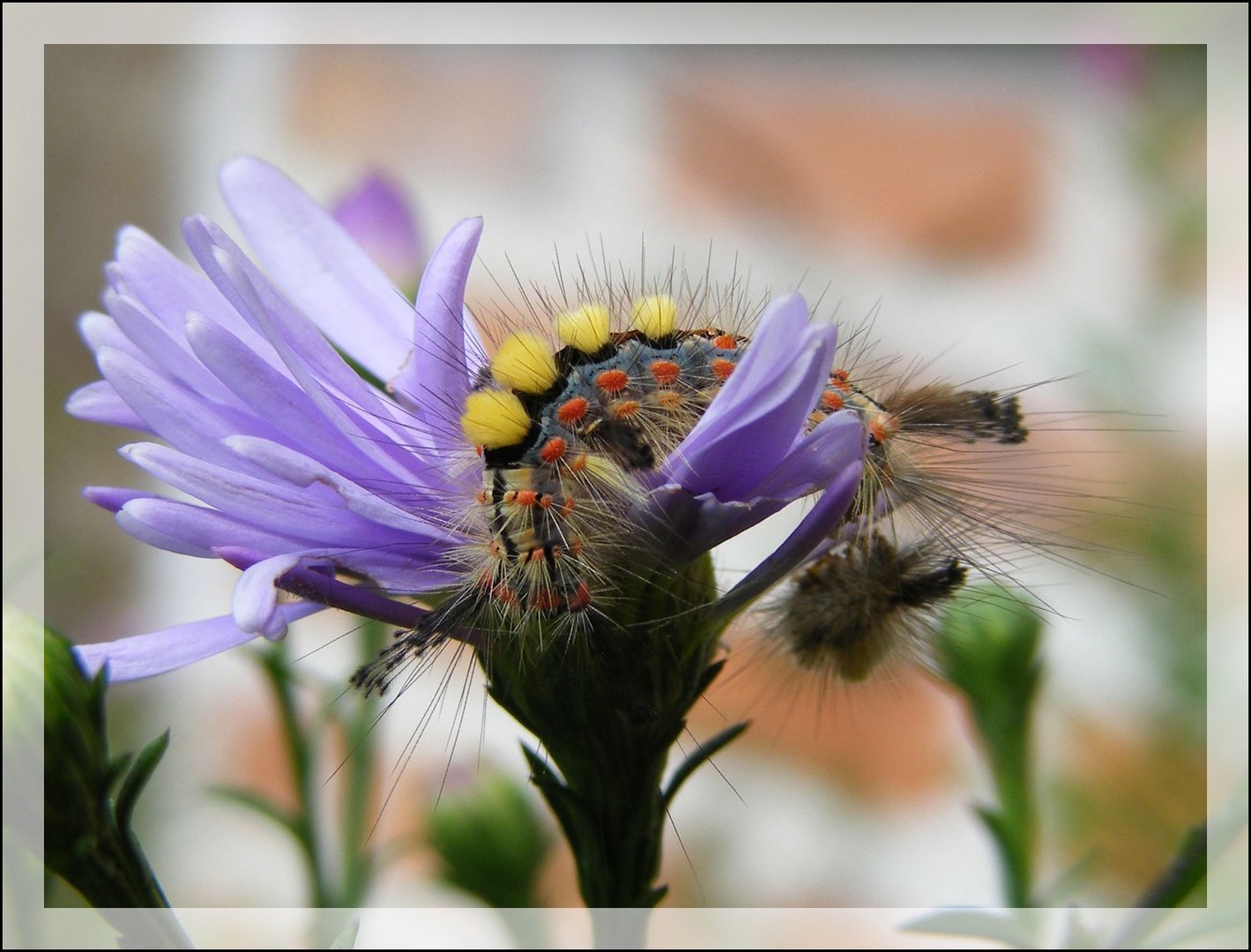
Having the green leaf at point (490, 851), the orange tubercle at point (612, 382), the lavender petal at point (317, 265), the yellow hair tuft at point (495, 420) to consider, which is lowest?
the green leaf at point (490, 851)

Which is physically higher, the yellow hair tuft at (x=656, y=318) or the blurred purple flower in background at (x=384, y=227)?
the blurred purple flower in background at (x=384, y=227)

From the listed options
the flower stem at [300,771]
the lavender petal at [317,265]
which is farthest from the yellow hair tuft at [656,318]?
the flower stem at [300,771]

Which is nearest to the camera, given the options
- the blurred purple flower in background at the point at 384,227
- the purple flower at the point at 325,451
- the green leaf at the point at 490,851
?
the purple flower at the point at 325,451

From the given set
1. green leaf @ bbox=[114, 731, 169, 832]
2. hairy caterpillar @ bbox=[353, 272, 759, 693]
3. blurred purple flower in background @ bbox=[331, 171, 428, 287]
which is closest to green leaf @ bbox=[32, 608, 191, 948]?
green leaf @ bbox=[114, 731, 169, 832]

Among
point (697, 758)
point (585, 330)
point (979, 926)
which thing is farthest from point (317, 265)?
point (979, 926)

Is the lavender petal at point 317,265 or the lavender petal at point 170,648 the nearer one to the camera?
the lavender petal at point 170,648

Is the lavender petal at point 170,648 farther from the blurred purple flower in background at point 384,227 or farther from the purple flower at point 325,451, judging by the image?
the blurred purple flower in background at point 384,227

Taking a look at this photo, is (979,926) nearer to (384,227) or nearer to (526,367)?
(526,367)
